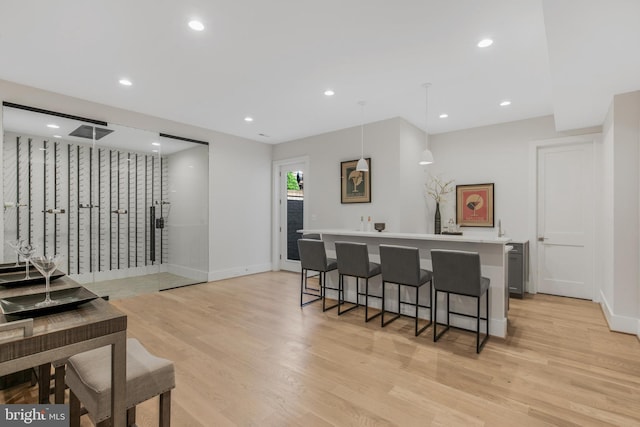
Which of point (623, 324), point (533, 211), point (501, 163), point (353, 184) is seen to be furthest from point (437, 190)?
point (623, 324)

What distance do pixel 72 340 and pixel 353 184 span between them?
15.9 feet

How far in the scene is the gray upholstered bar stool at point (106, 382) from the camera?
4.40 feet

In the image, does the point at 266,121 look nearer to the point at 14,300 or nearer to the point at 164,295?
the point at 164,295

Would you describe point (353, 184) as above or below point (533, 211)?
above

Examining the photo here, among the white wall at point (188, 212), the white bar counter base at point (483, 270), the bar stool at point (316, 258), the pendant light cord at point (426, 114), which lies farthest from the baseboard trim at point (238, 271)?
the pendant light cord at point (426, 114)

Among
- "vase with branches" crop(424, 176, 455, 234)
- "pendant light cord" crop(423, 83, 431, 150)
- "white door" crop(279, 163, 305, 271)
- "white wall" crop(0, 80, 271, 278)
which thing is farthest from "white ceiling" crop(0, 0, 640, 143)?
"white door" crop(279, 163, 305, 271)

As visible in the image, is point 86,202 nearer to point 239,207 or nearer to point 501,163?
point 239,207

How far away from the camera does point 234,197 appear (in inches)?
247

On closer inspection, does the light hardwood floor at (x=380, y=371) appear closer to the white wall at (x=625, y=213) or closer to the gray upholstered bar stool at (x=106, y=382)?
the white wall at (x=625, y=213)

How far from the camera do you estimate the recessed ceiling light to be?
8.41 feet

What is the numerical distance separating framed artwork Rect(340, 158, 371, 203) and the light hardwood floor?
87.4 inches

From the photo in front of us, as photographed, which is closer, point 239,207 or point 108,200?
point 108,200

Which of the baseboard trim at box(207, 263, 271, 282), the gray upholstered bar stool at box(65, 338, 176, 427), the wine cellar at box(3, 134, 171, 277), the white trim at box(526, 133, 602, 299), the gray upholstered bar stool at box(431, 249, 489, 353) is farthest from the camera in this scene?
the baseboard trim at box(207, 263, 271, 282)

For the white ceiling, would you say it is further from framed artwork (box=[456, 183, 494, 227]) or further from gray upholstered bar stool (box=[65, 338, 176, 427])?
gray upholstered bar stool (box=[65, 338, 176, 427])
